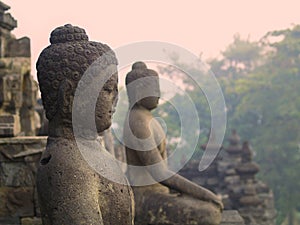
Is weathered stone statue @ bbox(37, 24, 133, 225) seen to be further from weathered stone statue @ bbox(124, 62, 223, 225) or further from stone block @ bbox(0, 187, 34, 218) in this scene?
stone block @ bbox(0, 187, 34, 218)

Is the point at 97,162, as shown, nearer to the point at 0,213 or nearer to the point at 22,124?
the point at 0,213

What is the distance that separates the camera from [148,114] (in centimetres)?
527

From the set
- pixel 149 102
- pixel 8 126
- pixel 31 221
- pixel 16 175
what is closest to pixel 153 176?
pixel 149 102

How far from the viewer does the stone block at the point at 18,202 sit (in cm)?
536

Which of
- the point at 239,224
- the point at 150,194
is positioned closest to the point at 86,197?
the point at 150,194

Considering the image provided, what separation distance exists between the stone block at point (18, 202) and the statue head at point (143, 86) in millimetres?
1493

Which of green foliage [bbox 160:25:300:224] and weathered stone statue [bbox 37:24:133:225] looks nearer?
weathered stone statue [bbox 37:24:133:225]

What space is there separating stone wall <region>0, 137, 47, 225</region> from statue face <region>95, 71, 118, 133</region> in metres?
2.58

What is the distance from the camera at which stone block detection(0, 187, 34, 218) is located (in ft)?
17.6

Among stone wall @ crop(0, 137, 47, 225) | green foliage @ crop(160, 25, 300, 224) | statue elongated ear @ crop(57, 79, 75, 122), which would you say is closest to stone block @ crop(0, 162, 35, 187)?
stone wall @ crop(0, 137, 47, 225)

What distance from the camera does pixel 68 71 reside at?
9.31 feet

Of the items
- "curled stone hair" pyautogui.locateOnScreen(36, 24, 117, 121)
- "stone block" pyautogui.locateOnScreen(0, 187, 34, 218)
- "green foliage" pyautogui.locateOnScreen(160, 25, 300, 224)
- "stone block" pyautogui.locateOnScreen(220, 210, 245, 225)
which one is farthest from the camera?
"green foliage" pyautogui.locateOnScreen(160, 25, 300, 224)

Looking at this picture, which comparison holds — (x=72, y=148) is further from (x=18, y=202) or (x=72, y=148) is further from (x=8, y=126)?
(x=8, y=126)

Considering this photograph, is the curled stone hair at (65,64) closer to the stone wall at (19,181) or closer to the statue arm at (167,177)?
the statue arm at (167,177)
